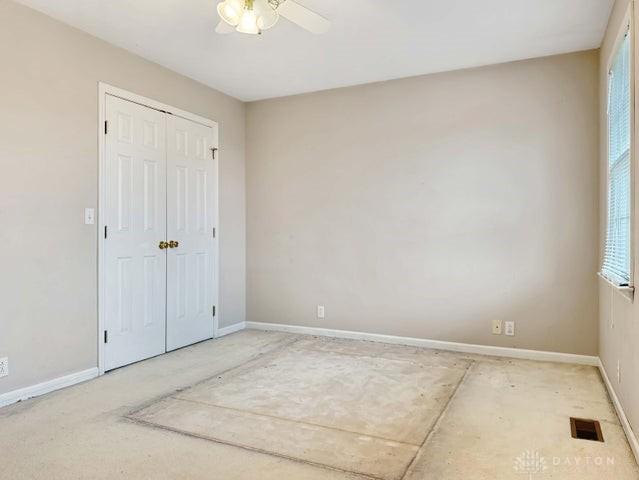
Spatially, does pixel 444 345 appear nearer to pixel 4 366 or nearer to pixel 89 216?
pixel 89 216

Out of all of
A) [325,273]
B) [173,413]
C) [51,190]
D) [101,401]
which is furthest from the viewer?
[325,273]

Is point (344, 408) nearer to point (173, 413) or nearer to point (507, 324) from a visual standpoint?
Result: point (173, 413)

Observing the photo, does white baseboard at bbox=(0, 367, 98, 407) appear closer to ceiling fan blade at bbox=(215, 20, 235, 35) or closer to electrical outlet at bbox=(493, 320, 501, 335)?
ceiling fan blade at bbox=(215, 20, 235, 35)

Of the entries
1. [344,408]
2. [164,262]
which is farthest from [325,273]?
[344,408]

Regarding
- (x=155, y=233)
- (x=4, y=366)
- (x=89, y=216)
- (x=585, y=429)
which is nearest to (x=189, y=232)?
(x=155, y=233)

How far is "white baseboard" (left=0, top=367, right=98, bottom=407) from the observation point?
2783 mm

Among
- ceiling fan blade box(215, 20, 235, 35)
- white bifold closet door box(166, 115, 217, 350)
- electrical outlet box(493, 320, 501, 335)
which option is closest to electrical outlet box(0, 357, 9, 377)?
white bifold closet door box(166, 115, 217, 350)

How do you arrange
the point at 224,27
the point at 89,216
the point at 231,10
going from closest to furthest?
the point at 231,10 → the point at 224,27 → the point at 89,216

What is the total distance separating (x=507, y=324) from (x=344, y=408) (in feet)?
6.27

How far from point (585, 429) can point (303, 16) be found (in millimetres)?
2776

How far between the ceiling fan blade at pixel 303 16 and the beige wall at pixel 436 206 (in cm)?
188

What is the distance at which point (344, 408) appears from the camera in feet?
8.92

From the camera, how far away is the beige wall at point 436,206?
369 cm

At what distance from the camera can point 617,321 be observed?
106 inches
